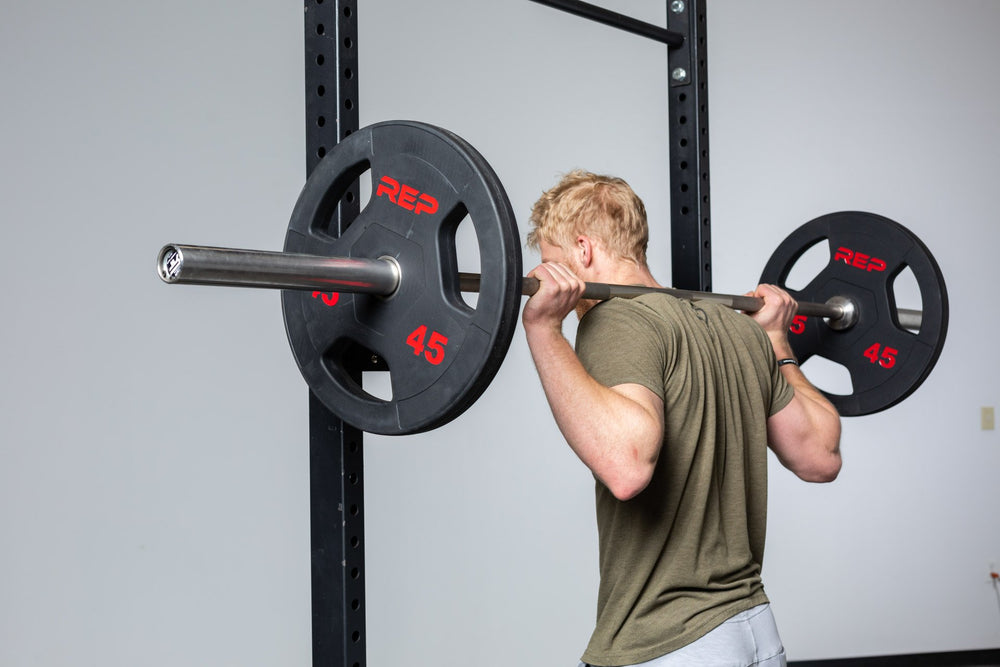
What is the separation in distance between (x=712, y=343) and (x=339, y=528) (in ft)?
1.83

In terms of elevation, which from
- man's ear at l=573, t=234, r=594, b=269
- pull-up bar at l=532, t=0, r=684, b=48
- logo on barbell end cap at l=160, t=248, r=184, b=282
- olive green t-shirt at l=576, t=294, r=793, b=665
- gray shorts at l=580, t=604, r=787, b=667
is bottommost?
gray shorts at l=580, t=604, r=787, b=667

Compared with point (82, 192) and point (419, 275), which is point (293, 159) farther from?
point (419, 275)

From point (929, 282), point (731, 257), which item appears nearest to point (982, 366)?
point (731, 257)

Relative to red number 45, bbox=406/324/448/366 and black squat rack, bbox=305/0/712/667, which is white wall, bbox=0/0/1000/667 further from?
red number 45, bbox=406/324/448/366

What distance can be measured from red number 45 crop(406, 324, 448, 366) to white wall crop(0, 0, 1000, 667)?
4.91 ft

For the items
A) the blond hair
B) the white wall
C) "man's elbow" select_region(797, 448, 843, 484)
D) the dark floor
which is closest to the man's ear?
the blond hair

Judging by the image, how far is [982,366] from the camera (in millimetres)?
3580

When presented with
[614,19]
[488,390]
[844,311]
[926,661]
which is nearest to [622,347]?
[614,19]

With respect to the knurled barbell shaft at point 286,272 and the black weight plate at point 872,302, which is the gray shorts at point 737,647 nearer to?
the knurled barbell shaft at point 286,272

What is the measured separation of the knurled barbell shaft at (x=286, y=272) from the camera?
894 millimetres

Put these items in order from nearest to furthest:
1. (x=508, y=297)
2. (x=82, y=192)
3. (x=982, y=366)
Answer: (x=508, y=297), (x=82, y=192), (x=982, y=366)

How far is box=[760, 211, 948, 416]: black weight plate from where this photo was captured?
186 centimetres

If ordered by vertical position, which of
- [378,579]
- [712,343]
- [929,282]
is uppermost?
[929,282]

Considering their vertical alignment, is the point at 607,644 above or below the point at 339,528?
below
